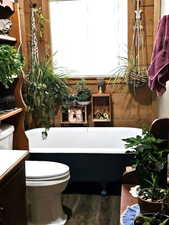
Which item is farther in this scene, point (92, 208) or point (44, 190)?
point (92, 208)

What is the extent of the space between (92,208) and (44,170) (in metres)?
0.65

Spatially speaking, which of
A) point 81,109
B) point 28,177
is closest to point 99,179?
point 28,177

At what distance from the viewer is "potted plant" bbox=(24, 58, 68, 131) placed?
10.2 feet

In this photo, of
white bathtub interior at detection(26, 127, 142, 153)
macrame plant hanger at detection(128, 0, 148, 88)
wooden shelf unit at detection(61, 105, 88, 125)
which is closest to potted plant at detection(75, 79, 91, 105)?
wooden shelf unit at detection(61, 105, 88, 125)

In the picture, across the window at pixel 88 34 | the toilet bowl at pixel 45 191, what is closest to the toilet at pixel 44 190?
the toilet bowl at pixel 45 191

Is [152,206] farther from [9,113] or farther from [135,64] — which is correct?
[135,64]

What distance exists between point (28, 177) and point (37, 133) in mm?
1275

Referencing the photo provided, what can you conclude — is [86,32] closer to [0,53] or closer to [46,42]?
[46,42]

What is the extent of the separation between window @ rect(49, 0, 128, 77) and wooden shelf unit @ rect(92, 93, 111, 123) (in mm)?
304

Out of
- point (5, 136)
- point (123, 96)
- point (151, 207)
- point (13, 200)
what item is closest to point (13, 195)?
point (13, 200)

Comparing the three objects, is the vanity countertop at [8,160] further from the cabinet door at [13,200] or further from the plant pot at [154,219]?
the plant pot at [154,219]

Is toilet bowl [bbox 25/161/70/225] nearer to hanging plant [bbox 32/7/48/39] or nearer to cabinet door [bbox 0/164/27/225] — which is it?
cabinet door [bbox 0/164/27/225]

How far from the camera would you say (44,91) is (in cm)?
315

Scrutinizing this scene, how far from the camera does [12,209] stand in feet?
4.92
